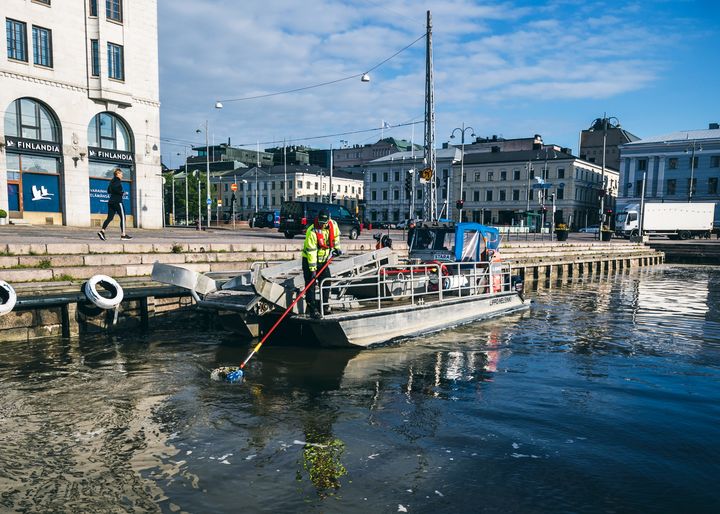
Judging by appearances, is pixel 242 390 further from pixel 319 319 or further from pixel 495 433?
pixel 495 433

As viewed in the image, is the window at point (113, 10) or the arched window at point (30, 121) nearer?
the arched window at point (30, 121)

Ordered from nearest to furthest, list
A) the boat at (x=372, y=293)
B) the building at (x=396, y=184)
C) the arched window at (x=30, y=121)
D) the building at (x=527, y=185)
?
the boat at (x=372, y=293)
the arched window at (x=30, y=121)
the building at (x=527, y=185)
the building at (x=396, y=184)

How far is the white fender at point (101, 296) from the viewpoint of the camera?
36.8 feet

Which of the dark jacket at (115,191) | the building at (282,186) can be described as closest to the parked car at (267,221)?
the dark jacket at (115,191)

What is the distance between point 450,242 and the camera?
611 inches

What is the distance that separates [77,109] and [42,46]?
3.53m

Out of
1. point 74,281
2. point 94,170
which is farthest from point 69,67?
point 74,281

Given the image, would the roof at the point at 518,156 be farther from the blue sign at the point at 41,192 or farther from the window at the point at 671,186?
the blue sign at the point at 41,192

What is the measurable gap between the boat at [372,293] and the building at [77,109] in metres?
20.8

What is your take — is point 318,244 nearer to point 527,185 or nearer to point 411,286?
point 411,286

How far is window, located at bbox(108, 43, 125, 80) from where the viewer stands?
102ft

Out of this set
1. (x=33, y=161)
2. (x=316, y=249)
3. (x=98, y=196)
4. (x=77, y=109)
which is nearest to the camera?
(x=316, y=249)

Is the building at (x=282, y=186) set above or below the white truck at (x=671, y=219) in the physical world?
above

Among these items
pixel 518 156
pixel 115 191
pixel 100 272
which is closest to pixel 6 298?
pixel 100 272
